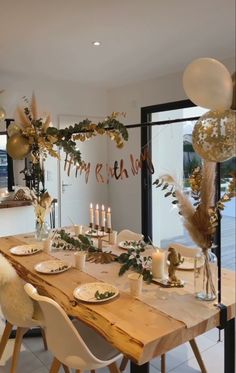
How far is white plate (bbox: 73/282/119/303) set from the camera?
1.67 metres

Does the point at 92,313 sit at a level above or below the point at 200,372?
above

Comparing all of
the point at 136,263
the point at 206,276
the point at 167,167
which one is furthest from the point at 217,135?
the point at 167,167

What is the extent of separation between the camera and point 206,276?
1.65 meters

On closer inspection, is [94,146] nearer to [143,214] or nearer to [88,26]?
[143,214]

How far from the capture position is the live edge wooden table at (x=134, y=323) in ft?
4.29

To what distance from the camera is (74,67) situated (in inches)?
166

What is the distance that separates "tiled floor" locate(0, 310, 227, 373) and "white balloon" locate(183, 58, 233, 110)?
179 centimetres

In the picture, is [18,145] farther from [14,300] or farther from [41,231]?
[14,300]

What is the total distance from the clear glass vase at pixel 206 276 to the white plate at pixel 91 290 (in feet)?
1.37

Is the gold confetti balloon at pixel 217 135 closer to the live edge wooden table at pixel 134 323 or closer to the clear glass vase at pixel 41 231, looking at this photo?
the live edge wooden table at pixel 134 323

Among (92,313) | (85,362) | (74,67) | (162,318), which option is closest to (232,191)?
(162,318)

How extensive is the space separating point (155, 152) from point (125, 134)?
2.73 metres

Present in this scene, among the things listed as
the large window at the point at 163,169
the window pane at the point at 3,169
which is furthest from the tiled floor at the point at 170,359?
the window pane at the point at 3,169

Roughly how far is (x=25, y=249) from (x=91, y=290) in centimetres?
99
